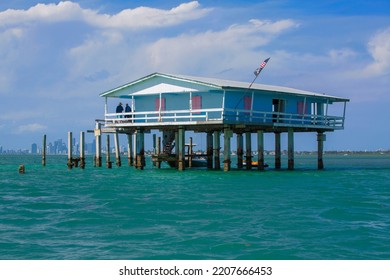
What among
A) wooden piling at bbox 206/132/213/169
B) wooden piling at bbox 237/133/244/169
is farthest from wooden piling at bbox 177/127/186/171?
wooden piling at bbox 237/133/244/169

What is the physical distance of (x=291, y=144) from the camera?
1833 inches

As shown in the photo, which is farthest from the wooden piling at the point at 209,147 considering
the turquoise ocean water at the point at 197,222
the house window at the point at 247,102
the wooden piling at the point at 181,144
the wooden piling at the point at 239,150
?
the turquoise ocean water at the point at 197,222

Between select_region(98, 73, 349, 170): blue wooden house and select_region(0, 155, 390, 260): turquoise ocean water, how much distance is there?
9.29 metres

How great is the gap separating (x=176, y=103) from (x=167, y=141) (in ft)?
22.3

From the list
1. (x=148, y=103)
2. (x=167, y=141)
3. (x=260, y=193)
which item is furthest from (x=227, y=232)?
(x=167, y=141)

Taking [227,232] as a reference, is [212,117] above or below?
above

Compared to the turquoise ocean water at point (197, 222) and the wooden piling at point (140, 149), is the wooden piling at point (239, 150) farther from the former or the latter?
the turquoise ocean water at point (197, 222)

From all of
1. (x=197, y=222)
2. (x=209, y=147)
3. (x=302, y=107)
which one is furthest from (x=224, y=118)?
(x=197, y=222)

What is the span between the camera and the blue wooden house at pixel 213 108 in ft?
130

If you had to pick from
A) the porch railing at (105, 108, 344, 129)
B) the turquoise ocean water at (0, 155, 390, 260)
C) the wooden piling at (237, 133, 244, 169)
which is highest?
the porch railing at (105, 108, 344, 129)

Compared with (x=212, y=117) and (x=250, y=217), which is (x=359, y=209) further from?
(x=212, y=117)

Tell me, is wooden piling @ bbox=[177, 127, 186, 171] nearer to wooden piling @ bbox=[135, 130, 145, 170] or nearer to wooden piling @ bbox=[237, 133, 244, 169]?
wooden piling @ bbox=[135, 130, 145, 170]

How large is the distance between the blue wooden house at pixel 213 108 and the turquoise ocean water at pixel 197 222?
30.5ft

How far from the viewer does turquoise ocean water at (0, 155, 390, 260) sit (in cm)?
1537
